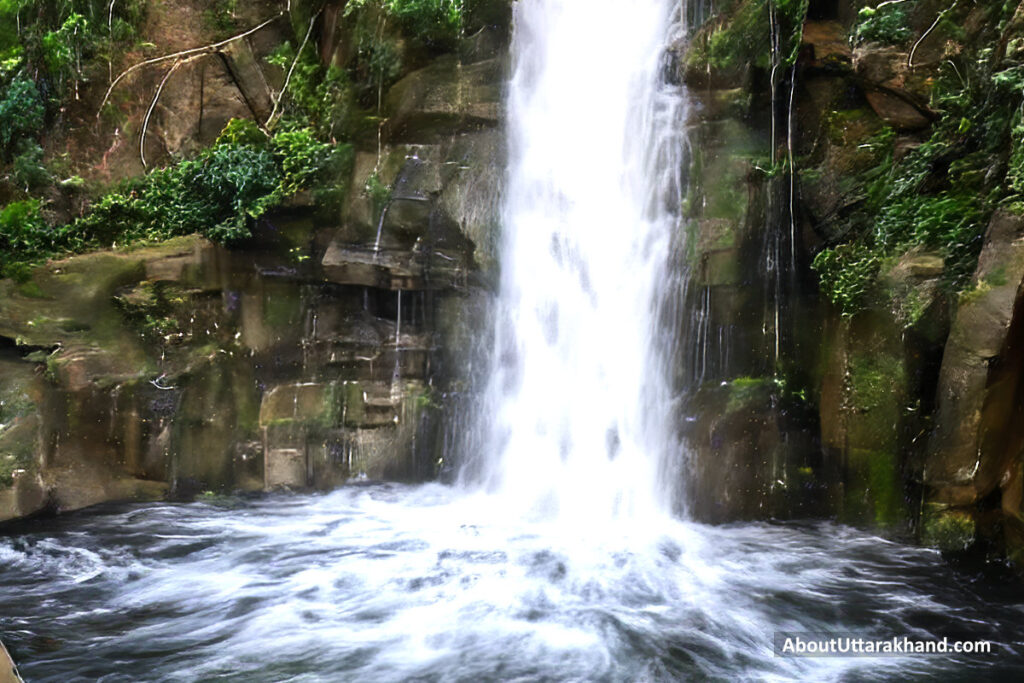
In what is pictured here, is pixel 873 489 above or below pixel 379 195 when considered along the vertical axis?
below

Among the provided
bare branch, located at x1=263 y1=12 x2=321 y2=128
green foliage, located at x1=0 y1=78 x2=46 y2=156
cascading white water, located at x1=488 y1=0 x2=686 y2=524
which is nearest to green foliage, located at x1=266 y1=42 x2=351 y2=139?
bare branch, located at x1=263 y1=12 x2=321 y2=128

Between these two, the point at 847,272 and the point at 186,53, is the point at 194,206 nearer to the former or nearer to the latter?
the point at 186,53

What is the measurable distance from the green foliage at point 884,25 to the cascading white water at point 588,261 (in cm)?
201

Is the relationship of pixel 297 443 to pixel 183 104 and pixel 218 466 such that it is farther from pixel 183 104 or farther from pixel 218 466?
pixel 183 104

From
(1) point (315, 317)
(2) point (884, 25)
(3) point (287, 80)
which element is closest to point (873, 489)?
(2) point (884, 25)

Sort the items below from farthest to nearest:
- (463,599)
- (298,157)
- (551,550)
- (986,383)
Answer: (298,157), (551,550), (986,383), (463,599)

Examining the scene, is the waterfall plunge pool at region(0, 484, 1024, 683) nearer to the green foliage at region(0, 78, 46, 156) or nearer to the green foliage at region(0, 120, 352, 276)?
the green foliage at region(0, 120, 352, 276)

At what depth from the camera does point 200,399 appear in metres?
8.97

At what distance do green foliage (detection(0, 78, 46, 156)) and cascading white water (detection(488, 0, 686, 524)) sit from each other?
5917 millimetres

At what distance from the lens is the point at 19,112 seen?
946 cm

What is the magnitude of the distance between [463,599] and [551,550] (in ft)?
4.31


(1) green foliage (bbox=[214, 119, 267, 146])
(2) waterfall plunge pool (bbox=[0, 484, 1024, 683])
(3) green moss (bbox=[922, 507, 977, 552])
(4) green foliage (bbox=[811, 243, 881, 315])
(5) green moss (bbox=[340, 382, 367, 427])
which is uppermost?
(1) green foliage (bbox=[214, 119, 267, 146])

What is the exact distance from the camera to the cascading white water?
27.9 feet


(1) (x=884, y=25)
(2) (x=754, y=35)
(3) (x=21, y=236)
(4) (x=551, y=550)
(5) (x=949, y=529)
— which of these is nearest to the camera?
(5) (x=949, y=529)
